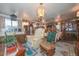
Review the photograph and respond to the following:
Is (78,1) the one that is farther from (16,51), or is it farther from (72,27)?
(16,51)

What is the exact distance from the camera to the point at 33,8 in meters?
1.86

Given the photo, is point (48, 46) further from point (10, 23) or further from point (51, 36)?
point (10, 23)

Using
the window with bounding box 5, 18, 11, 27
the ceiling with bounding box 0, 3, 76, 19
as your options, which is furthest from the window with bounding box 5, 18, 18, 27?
A: the ceiling with bounding box 0, 3, 76, 19

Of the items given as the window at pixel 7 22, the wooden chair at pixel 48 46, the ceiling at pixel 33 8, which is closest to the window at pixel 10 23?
the window at pixel 7 22

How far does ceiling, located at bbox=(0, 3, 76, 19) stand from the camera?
1.84m

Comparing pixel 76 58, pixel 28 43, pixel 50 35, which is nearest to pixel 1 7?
pixel 28 43

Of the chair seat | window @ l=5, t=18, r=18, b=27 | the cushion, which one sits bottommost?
the chair seat

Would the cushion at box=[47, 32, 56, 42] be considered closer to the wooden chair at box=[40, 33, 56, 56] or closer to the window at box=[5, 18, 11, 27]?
the wooden chair at box=[40, 33, 56, 56]

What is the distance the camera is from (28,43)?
1865mm

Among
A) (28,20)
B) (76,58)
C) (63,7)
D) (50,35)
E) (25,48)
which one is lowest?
(76,58)

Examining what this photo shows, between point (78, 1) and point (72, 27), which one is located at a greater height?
point (78, 1)

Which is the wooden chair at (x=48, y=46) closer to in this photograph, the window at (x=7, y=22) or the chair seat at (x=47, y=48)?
the chair seat at (x=47, y=48)

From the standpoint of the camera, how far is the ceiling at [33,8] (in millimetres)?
1844

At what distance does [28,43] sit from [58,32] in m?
0.42
